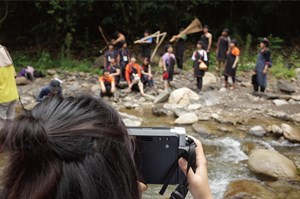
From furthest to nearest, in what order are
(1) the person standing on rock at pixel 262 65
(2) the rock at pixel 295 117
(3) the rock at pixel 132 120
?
(1) the person standing on rock at pixel 262 65, (2) the rock at pixel 295 117, (3) the rock at pixel 132 120

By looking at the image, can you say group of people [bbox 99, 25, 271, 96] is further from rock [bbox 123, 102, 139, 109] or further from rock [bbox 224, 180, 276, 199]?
rock [bbox 224, 180, 276, 199]

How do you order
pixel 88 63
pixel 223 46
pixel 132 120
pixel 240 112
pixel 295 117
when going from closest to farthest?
pixel 132 120, pixel 295 117, pixel 240 112, pixel 223 46, pixel 88 63

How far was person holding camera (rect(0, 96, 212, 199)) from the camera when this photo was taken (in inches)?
A: 31.5

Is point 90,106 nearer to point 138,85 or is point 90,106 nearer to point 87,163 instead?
point 87,163

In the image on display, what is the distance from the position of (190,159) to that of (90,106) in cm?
38

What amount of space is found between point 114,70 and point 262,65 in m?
3.80

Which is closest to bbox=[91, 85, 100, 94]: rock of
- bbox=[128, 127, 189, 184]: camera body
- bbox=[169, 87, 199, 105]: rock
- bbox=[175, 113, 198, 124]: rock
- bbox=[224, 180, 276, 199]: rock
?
bbox=[169, 87, 199, 105]: rock

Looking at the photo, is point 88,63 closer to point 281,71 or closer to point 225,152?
point 281,71

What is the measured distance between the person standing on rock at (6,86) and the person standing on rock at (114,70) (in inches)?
193

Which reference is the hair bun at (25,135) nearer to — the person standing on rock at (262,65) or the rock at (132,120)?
the rock at (132,120)

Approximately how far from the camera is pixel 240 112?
8289 millimetres

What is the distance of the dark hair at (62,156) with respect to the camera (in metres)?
0.80

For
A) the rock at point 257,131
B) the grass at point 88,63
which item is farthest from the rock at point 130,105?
the grass at point 88,63

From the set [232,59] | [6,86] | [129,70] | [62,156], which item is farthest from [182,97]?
[62,156]
